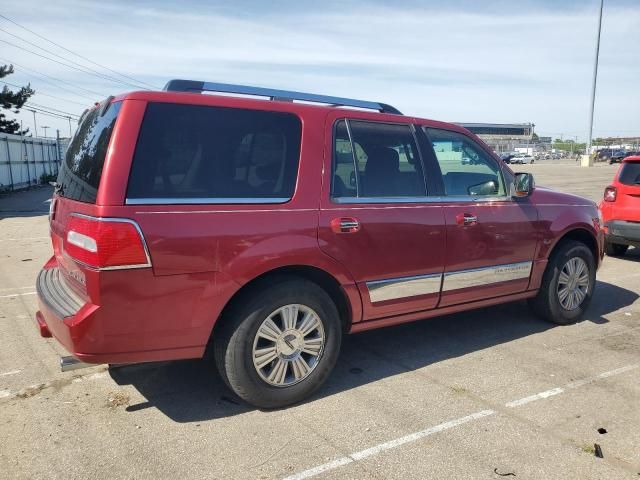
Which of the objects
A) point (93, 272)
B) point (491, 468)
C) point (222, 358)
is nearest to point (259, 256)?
point (222, 358)

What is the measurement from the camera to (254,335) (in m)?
3.48

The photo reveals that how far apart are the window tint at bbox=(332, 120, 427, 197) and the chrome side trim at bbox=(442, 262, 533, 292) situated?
75cm

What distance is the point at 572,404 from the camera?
149 inches

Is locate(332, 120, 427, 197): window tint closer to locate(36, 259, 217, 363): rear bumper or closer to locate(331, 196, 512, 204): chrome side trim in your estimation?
locate(331, 196, 512, 204): chrome side trim

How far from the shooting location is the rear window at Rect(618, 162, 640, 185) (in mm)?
8305

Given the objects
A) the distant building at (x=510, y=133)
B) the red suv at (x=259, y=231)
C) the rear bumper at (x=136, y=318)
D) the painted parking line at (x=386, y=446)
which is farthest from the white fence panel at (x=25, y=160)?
the distant building at (x=510, y=133)

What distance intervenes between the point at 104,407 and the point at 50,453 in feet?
1.91

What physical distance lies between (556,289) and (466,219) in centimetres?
153

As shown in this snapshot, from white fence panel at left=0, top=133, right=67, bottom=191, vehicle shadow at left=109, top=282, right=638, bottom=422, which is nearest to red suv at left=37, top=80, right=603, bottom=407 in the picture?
vehicle shadow at left=109, top=282, right=638, bottom=422

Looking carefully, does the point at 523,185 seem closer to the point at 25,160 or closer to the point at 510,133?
the point at 25,160

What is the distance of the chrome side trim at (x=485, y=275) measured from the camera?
448 cm

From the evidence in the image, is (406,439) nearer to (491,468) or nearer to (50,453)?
(491,468)

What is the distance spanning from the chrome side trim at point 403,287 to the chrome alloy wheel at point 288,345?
0.51m

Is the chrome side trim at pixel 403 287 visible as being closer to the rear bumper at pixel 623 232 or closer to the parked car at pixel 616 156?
the rear bumper at pixel 623 232
